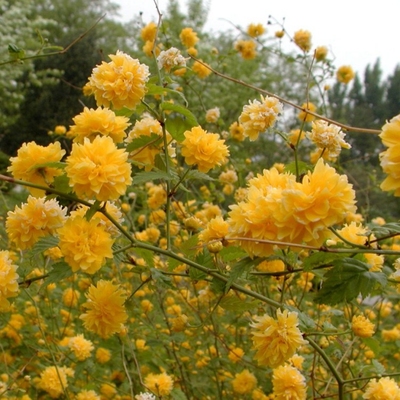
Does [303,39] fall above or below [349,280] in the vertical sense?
above

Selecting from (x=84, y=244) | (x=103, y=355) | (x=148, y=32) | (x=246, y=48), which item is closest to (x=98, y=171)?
(x=84, y=244)

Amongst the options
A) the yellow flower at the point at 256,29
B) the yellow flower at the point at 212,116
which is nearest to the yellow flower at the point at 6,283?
the yellow flower at the point at 212,116

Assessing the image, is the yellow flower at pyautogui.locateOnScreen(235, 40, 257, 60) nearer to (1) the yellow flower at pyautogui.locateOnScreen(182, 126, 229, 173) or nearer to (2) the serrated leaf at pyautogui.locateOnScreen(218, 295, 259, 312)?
(1) the yellow flower at pyautogui.locateOnScreen(182, 126, 229, 173)

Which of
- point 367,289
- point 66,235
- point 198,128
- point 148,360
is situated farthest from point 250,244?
point 148,360

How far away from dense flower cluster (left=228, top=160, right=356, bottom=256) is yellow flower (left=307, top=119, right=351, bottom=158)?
0.47 meters

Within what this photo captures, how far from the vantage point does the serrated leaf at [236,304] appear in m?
1.00

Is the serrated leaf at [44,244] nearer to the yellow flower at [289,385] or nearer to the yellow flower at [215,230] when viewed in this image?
the yellow flower at [215,230]

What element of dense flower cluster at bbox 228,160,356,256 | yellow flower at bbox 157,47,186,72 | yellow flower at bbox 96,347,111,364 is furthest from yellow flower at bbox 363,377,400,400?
yellow flower at bbox 96,347,111,364

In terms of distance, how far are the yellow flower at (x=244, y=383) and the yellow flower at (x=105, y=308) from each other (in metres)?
1.07

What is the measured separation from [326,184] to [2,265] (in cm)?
67

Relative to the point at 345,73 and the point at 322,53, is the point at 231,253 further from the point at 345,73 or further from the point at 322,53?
the point at 345,73

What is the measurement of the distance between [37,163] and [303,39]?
225cm

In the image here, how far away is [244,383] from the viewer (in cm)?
197

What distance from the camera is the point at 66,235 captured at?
88cm
